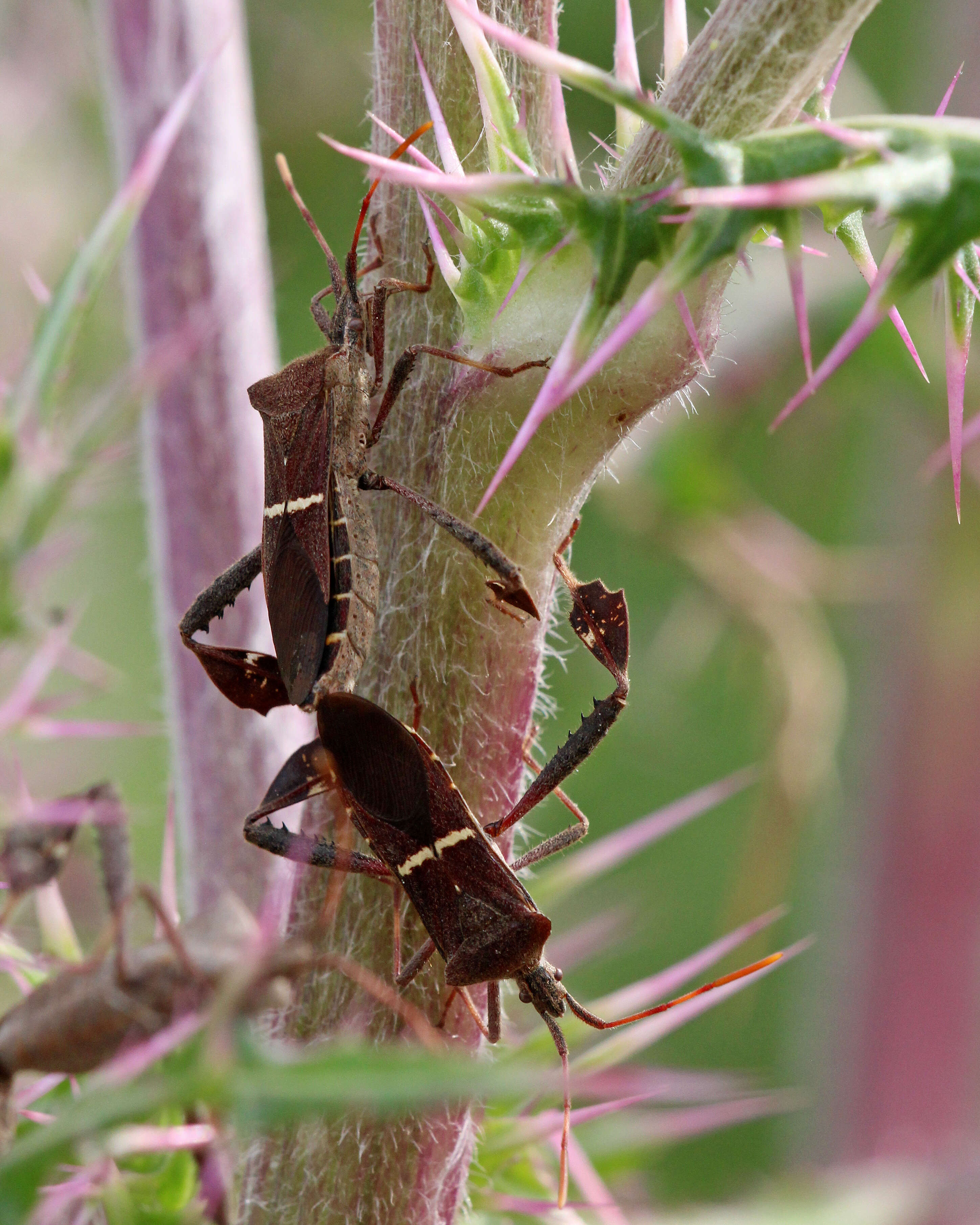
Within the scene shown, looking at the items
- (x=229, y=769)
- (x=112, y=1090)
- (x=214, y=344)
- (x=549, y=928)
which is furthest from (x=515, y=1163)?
(x=214, y=344)

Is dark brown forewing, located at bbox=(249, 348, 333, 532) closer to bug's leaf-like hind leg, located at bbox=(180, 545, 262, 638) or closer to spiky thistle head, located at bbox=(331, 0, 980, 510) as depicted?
bug's leaf-like hind leg, located at bbox=(180, 545, 262, 638)

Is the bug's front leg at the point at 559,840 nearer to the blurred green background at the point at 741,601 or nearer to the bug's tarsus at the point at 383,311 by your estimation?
the blurred green background at the point at 741,601

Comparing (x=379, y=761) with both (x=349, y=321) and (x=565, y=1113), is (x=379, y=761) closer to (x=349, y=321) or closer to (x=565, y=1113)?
(x=565, y=1113)

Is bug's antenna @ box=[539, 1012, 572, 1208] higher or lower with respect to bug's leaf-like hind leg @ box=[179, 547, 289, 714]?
lower

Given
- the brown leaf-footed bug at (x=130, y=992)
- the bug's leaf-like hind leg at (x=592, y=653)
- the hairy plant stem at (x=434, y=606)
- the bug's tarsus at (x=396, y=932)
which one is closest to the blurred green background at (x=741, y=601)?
the bug's leaf-like hind leg at (x=592, y=653)

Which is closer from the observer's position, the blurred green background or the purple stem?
the purple stem

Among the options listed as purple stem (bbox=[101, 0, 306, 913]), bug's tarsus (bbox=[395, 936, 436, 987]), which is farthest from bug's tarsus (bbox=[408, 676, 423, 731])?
purple stem (bbox=[101, 0, 306, 913])

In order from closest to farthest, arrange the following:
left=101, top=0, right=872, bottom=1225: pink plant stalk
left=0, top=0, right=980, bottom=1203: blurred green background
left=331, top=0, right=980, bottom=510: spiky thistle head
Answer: left=331, top=0, right=980, bottom=510: spiky thistle head, left=101, top=0, right=872, bottom=1225: pink plant stalk, left=0, top=0, right=980, bottom=1203: blurred green background

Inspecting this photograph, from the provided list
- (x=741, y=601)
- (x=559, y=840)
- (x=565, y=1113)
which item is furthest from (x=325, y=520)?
(x=741, y=601)
